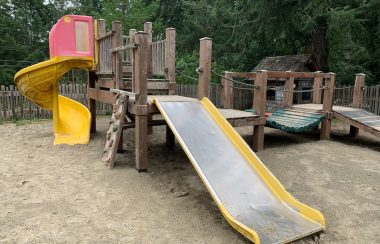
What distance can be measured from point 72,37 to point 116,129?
275 centimetres

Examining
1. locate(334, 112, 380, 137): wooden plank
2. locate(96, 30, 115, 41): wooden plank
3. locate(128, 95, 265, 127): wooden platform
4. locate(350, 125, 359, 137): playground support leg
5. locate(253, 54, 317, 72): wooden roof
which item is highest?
locate(96, 30, 115, 41): wooden plank

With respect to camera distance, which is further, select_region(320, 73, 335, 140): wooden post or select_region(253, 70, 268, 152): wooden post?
select_region(320, 73, 335, 140): wooden post

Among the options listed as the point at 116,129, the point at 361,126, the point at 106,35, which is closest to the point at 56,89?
the point at 106,35

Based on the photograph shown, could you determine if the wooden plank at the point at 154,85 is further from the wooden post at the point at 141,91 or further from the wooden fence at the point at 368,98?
the wooden fence at the point at 368,98

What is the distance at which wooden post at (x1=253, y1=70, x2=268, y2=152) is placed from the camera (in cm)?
674

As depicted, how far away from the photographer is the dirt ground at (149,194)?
138 inches

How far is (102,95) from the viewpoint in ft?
24.2

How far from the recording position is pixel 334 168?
5.94 meters

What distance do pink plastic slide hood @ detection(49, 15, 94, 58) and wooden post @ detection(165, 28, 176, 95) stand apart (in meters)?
1.94

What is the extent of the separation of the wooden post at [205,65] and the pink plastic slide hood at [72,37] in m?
3.02

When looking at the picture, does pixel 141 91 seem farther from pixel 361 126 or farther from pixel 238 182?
pixel 361 126

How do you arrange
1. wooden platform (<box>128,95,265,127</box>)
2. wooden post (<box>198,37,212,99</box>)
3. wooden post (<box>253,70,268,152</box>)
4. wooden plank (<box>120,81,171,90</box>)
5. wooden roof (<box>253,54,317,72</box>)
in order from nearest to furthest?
wooden post (<box>198,37,212,99</box>), wooden platform (<box>128,95,265,127</box>), wooden plank (<box>120,81,171,90</box>), wooden post (<box>253,70,268,152</box>), wooden roof (<box>253,54,317,72</box>)

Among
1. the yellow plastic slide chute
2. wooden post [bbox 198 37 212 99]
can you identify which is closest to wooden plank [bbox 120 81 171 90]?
wooden post [bbox 198 37 212 99]

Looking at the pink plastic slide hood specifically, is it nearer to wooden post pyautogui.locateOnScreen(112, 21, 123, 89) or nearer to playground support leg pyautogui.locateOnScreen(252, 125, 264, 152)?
wooden post pyautogui.locateOnScreen(112, 21, 123, 89)
